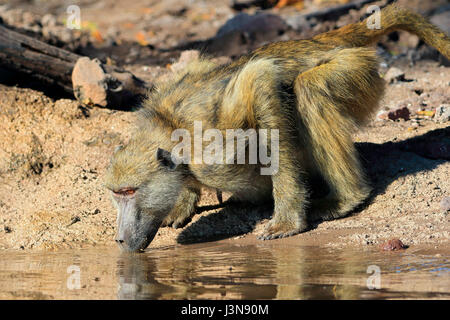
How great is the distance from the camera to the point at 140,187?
15.6 feet

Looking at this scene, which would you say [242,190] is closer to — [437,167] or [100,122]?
[437,167]

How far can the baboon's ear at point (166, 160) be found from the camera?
15.7 feet

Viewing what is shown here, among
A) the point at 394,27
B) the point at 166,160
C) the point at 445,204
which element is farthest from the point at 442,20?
the point at 166,160

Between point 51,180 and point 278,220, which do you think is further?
point 51,180

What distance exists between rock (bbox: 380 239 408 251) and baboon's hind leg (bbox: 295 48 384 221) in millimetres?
786

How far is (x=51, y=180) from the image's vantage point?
20.0 ft

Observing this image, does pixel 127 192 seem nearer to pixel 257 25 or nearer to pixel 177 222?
pixel 177 222

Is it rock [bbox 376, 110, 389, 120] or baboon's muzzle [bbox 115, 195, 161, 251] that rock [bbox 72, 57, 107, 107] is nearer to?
baboon's muzzle [bbox 115, 195, 161, 251]

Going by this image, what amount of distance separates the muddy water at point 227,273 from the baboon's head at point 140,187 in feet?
0.55

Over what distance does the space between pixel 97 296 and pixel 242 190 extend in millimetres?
1695

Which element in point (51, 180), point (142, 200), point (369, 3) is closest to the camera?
point (142, 200)

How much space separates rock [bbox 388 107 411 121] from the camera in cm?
669

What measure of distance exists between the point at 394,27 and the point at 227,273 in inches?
109

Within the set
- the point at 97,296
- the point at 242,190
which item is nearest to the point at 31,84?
the point at 242,190
